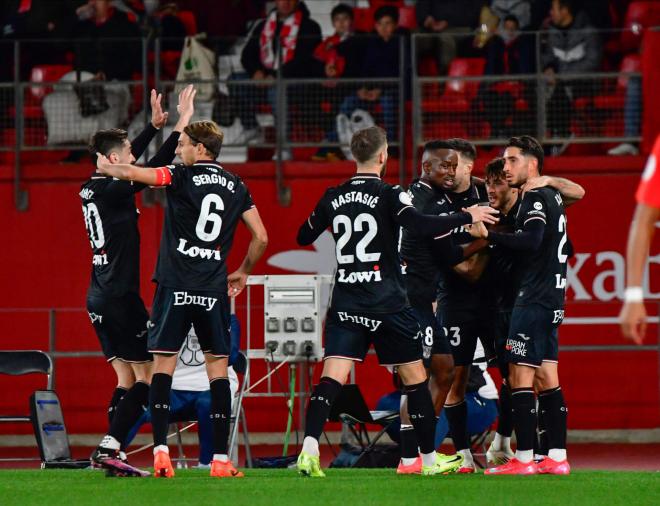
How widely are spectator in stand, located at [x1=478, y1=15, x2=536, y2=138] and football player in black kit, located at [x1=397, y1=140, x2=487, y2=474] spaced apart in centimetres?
555

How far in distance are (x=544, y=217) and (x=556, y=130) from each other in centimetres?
633

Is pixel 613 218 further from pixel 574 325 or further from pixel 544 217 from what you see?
pixel 544 217

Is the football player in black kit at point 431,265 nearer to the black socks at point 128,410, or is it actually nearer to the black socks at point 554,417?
the black socks at point 554,417

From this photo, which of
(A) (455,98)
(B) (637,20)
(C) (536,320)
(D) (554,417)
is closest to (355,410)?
(D) (554,417)

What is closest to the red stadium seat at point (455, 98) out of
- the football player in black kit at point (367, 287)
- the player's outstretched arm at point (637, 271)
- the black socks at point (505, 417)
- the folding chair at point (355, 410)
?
the folding chair at point (355, 410)

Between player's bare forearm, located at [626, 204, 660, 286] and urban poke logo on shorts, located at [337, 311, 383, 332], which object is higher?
player's bare forearm, located at [626, 204, 660, 286]

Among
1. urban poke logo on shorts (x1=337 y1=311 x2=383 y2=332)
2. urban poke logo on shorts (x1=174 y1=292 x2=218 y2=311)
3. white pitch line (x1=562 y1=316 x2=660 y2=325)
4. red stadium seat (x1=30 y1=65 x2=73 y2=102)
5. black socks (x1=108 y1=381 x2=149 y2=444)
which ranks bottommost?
black socks (x1=108 y1=381 x2=149 y2=444)

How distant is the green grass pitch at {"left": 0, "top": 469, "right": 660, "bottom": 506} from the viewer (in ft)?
23.1

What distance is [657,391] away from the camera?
565 inches

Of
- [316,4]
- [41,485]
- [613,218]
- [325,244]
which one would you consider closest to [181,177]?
[41,485]

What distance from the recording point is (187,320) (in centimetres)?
832

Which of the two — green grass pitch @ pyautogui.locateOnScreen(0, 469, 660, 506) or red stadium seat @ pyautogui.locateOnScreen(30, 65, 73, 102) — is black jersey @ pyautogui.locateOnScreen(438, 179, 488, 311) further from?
red stadium seat @ pyautogui.locateOnScreen(30, 65, 73, 102)

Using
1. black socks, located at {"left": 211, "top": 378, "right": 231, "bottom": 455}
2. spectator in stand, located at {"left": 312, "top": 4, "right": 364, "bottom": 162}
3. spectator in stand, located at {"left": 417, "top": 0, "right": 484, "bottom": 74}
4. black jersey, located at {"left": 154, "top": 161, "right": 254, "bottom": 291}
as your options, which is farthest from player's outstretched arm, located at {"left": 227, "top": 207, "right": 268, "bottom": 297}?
spectator in stand, located at {"left": 417, "top": 0, "right": 484, "bottom": 74}

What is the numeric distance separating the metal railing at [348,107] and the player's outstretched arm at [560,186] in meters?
5.33
